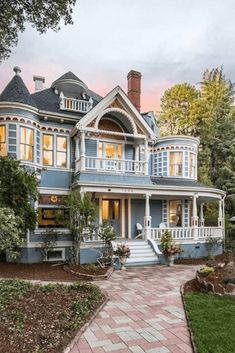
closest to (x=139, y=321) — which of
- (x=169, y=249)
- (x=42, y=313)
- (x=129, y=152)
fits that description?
(x=42, y=313)

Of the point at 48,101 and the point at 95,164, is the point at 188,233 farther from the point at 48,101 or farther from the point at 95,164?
the point at 48,101

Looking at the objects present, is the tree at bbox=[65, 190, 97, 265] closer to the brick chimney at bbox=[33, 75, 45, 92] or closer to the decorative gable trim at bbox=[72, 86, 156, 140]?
the decorative gable trim at bbox=[72, 86, 156, 140]

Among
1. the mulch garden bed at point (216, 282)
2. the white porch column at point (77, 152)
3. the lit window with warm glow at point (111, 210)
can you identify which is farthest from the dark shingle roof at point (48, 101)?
the mulch garden bed at point (216, 282)

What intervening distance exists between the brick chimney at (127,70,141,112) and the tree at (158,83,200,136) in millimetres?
12583

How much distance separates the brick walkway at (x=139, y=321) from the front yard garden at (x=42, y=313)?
39 centimetres

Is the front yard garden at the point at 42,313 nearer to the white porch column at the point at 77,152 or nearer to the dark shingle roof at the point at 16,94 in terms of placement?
the white porch column at the point at 77,152

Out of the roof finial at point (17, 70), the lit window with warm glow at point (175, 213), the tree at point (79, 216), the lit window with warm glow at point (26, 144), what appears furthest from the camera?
the lit window with warm glow at point (175, 213)

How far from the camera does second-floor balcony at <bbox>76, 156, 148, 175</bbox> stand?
14895mm

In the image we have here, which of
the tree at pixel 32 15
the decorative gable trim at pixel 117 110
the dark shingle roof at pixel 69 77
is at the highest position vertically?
the dark shingle roof at pixel 69 77

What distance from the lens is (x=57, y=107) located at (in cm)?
1616

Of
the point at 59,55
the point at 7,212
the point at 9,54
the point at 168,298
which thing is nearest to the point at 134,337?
the point at 168,298

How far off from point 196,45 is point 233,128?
9.14 metres

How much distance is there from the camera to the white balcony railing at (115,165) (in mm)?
15036

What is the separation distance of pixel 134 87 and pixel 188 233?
10301 mm
